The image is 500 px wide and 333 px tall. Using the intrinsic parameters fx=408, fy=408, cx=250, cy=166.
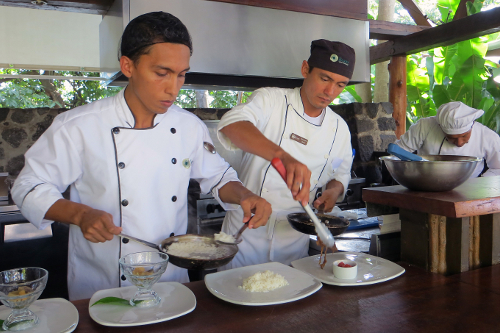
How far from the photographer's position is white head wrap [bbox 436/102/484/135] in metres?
3.68

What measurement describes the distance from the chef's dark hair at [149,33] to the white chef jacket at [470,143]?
10.8ft

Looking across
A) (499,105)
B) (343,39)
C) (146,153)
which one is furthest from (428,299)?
(499,105)

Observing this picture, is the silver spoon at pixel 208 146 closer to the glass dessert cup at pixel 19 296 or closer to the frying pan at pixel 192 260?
the frying pan at pixel 192 260

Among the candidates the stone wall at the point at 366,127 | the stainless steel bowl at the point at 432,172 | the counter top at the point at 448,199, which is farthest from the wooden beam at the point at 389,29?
the stainless steel bowl at the point at 432,172

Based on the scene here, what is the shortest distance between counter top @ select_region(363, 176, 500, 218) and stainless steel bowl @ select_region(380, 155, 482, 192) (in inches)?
1.3

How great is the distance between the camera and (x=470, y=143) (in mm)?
4027

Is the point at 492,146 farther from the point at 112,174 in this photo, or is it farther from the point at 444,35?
the point at 112,174

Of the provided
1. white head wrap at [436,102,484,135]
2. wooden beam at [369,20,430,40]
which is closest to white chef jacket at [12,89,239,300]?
white head wrap at [436,102,484,135]

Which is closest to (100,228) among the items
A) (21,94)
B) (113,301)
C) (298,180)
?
(113,301)

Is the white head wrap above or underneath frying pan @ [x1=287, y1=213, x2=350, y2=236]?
above

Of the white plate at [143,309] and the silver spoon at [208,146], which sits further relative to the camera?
the silver spoon at [208,146]

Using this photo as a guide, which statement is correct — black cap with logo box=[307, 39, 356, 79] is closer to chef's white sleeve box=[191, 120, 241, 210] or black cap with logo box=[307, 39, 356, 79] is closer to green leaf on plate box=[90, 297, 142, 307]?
chef's white sleeve box=[191, 120, 241, 210]

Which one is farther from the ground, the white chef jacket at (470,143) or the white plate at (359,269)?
the white chef jacket at (470,143)

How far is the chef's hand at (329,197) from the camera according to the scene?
212 centimetres
